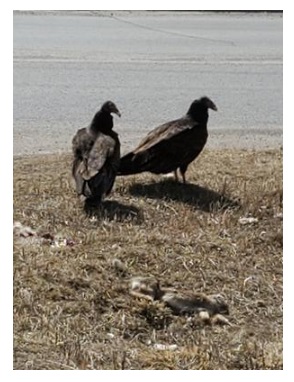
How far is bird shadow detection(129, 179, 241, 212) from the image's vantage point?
5.69 meters

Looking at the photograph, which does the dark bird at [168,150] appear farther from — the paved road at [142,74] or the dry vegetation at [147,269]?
the paved road at [142,74]

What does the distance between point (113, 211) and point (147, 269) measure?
3.15 feet

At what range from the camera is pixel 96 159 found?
225 inches

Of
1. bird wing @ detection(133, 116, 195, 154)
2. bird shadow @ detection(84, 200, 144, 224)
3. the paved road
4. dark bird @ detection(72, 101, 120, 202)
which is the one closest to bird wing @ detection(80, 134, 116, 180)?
dark bird @ detection(72, 101, 120, 202)

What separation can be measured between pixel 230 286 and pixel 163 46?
8.73m

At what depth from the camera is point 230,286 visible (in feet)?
14.9

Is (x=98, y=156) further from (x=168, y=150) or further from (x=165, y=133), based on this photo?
(x=165, y=133)

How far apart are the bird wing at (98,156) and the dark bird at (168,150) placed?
0.24 m

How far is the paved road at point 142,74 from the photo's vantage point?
27.7 feet

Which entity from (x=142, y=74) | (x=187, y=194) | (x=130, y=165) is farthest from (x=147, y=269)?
(x=142, y=74)

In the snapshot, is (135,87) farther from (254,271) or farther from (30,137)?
(254,271)

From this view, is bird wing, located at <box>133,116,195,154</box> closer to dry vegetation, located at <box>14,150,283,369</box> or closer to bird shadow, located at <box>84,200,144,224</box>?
dry vegetation, located at <box>14,150,283,369</box>

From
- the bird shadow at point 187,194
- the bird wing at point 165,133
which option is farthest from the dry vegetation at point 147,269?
the bird wing at point 165,133

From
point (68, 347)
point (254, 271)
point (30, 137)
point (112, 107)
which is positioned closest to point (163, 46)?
point (30, 137)
